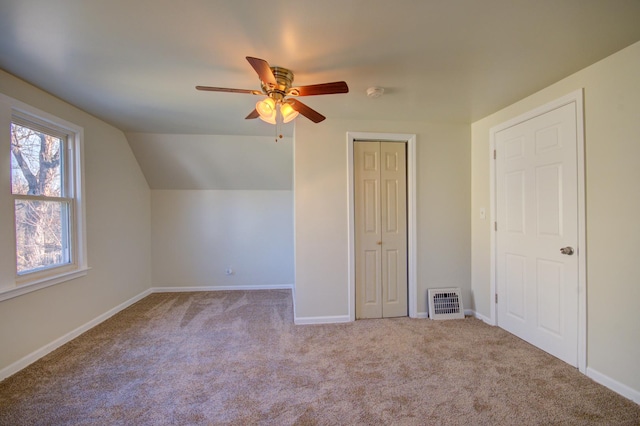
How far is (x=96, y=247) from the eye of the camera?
3061 millimetres

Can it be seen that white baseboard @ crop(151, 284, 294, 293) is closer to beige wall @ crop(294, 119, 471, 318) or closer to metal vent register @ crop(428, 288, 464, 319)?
beige wall @ crop(294, 119, 471, 318)

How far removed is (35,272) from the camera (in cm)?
238

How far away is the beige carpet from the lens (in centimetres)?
168

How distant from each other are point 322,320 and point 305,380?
1.06 m

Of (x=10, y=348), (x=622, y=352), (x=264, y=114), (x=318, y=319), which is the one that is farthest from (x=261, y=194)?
(x=622, y=352)

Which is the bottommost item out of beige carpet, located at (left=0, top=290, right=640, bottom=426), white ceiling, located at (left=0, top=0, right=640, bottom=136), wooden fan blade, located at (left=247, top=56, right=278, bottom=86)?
beige carpet, located at (left=0, top=290, right=640, bottom=426)

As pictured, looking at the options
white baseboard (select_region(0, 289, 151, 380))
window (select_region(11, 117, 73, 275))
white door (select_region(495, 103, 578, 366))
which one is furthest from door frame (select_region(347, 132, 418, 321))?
window (select_region(11, 117, 73, 275))

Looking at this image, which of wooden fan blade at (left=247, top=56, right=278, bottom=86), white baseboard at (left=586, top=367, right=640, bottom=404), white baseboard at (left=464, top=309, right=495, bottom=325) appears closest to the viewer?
wooden fan blade at (left=247, top=56, right=278, bottom=86)

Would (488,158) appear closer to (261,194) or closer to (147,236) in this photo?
(261,194)

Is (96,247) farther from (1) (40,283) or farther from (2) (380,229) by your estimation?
(2) (380,229)

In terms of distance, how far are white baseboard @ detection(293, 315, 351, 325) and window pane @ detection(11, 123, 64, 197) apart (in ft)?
9.25

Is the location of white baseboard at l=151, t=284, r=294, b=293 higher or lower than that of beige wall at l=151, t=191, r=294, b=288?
lower

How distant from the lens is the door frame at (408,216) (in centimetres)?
310

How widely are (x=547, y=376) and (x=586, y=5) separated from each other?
249 centimetres
